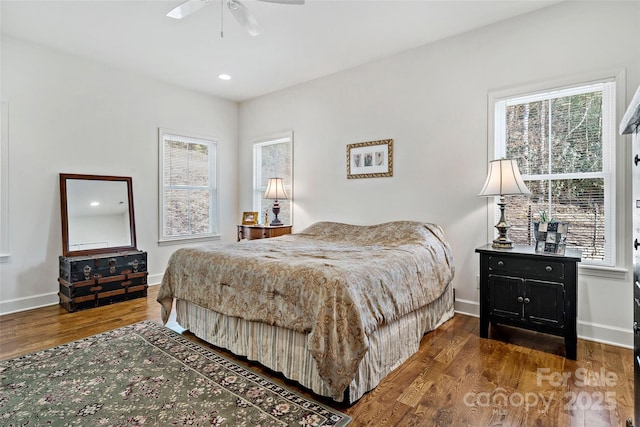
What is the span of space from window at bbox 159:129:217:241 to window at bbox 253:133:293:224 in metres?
0.67

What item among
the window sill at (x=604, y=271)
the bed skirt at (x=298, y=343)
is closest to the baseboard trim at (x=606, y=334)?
the window sill at (x=604, y=271)

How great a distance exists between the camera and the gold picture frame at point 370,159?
12.3ft

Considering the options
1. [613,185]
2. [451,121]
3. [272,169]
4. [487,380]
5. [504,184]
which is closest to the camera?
[487,380]

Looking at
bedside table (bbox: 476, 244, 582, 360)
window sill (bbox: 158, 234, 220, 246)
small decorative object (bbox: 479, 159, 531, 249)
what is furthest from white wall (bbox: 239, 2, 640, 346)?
window sill (bbox: 158, 234, 220, 246)

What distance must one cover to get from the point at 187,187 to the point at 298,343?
142 inches

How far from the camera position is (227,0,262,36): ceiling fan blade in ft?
7.85

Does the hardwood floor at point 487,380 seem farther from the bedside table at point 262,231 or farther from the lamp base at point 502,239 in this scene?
the bedside table at point 262,231

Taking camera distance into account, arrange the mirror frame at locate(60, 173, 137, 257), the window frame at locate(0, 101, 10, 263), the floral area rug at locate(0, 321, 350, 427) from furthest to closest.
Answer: the mirror frame at locate(60, 173, 137, 257) → the window frame at locate(0, 101, 10, 263) → the floral area rug at locate(0, 321, 350, 427)

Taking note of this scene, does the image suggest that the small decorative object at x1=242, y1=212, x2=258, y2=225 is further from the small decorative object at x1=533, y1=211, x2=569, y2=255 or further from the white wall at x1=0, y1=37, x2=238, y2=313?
the small decorative object at x1=533, y1=211, x2=569, y2=255

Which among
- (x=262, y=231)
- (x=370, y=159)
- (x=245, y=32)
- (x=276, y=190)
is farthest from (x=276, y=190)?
(x=245, y=32)

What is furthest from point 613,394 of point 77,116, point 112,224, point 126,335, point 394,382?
point 77,116

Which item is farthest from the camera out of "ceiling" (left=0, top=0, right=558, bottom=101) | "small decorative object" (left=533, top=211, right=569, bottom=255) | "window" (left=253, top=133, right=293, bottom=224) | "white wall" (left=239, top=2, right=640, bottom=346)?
"window" (left=253, top=133, right=293, bottom=224)

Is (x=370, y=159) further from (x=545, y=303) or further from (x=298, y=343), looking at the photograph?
(x=298, y=343)

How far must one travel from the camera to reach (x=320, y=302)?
5.75 ft
